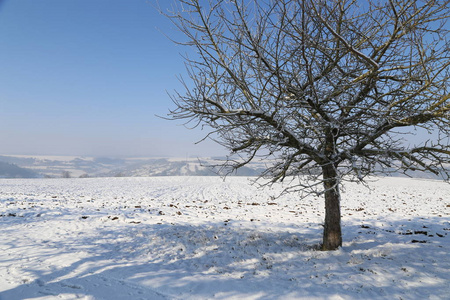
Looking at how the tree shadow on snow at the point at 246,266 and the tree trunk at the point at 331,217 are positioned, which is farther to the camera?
the tree trunk at the point at 331,217

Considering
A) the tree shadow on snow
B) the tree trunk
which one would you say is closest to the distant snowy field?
the tree shadow on snow

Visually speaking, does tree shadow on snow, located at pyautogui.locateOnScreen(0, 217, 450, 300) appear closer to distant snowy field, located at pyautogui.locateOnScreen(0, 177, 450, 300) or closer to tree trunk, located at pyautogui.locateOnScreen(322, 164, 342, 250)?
distant snowy field, located at pyautogui.locateOnScreen(0, 177, 450, 300)

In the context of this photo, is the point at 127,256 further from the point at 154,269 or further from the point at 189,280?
the point at 189,280

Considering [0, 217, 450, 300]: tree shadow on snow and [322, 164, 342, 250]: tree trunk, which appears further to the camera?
[322, 164, 342, 250]: tree trunk

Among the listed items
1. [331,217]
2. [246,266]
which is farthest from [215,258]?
[331,217]

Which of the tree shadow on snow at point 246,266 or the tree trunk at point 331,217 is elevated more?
the tree trunk at point 331,217

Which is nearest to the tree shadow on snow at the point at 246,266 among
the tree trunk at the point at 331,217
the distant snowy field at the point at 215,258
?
the distant snowy field at the point at 215,258

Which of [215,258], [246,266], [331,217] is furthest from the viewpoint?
[215,258]

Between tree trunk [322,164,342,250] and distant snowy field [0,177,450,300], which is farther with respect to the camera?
tree trunk [322,164,342,250]

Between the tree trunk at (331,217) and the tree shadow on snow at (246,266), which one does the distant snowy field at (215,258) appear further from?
the tree trunk at (331,217)

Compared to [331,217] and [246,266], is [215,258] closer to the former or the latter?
[246,266]

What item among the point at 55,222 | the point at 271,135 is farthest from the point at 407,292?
the point at 55,222

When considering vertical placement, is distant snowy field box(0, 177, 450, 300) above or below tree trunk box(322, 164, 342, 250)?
below

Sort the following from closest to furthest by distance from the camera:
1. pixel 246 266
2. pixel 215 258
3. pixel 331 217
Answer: pixel 246 266 → pixel 331 217 → pixel 215 258
